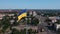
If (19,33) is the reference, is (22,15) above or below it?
above

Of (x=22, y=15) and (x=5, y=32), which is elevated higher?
(x=22, y=15)

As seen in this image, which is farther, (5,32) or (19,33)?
(5,32)

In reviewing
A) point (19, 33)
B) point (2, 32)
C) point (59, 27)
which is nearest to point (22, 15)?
point (19, 33)

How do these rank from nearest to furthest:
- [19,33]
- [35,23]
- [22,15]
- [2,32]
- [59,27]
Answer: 1. [22,15]
2. [19,33]
3. [2,32]
4. [59,27]
5. [35,23]

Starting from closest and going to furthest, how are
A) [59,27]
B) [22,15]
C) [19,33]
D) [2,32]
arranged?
1. [22,15]
2. [19,33]
3. [2,32]
4. [59,27]

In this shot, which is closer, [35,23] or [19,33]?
[19,33]

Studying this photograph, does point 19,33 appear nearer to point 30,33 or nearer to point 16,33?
point 16,33

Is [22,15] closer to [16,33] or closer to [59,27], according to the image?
[16,33]

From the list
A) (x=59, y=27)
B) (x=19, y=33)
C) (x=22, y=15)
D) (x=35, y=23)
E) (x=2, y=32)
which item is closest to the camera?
(x=22, y=15)

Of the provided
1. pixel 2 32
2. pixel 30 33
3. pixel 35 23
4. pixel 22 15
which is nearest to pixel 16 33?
pixel 30 33
